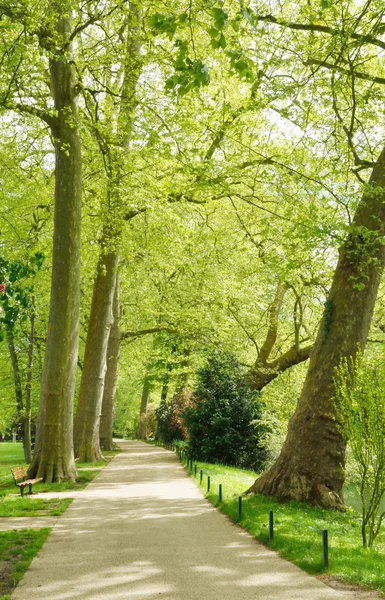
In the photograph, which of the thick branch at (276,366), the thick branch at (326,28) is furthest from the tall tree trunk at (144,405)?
the thick branch at (326,28)

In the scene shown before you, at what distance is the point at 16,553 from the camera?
26.9 feet

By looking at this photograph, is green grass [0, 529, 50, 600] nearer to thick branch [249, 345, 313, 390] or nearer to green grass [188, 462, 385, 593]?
green grass [188, 462, 385, 593]

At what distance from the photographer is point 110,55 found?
48.7 ft

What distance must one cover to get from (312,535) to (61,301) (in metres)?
8.85

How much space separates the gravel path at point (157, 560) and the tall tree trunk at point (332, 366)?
1851 millimetres

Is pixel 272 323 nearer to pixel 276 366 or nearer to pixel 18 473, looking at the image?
pixel 276 366

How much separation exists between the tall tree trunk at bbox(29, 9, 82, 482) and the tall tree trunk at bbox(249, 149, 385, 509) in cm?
540

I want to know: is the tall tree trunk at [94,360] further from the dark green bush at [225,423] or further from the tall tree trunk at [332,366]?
the tall tree trunk at [332,366]

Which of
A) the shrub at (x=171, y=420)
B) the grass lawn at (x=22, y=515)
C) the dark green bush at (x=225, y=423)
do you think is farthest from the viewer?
the shrub at (x=171, y=420)

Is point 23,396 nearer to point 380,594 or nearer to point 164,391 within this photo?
point 164,391

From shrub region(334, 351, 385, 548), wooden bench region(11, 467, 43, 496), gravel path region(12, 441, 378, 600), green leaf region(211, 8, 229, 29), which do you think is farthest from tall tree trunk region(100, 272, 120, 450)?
green leaf region(211, 8, 229, 29)

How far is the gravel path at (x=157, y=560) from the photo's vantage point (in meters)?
6.61

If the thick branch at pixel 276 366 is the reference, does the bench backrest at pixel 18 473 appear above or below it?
below

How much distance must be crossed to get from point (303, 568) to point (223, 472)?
432 inches
